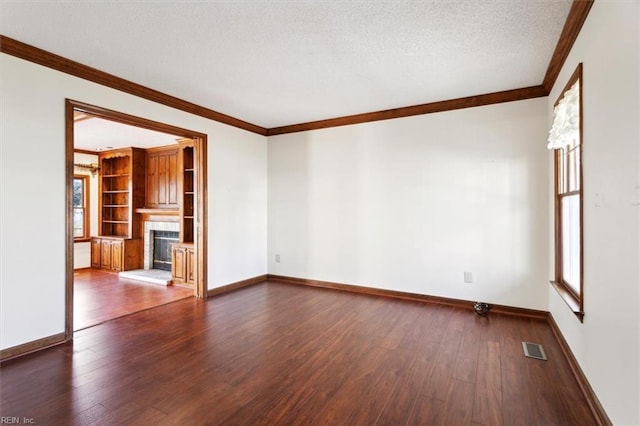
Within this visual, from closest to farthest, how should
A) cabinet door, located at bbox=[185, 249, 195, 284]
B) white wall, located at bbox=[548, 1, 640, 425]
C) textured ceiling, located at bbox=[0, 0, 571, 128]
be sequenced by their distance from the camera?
white wall, located at bbox=[548, 1, 640, 425], textured ceiling, located at bbox=[0, 0, 571, 128], cabinet door, located at bbox=[185, 249, 195, 284]

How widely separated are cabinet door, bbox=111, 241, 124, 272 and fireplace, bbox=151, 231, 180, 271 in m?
0.58

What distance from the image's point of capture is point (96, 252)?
22.2ft

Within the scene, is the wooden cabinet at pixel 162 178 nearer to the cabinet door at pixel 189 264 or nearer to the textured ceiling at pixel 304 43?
the cabinet door at pixel 189 264

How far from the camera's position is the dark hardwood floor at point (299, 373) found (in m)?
1.93

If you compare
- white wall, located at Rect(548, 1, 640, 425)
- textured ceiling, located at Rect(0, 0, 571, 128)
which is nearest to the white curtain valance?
white wall, located at Rect(548, 1, 640, 425)

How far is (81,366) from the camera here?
98.3 inches

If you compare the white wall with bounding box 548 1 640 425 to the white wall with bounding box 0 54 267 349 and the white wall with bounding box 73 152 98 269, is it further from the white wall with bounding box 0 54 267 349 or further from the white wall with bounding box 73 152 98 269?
the white wall with bounding box 73 152 98 269

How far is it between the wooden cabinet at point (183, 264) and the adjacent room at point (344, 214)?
6 cm

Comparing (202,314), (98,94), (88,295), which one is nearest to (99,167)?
(88,295)

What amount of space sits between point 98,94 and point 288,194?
9.73 ft

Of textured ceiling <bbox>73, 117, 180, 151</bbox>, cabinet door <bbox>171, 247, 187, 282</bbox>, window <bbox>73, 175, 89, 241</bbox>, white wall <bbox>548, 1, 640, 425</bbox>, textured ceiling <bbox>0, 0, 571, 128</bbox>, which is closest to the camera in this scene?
white wall <bbox>548, 1, 640, 425</bbox>

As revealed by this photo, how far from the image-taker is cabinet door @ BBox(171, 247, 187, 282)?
5141 millimetres

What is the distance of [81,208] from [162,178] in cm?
221

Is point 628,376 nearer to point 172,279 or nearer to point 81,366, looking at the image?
point 81,366
